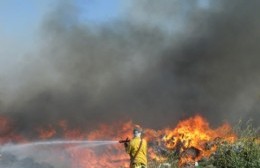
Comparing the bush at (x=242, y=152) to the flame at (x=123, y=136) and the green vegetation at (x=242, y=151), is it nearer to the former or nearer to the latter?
the green vegetation at (x=242, y=151)

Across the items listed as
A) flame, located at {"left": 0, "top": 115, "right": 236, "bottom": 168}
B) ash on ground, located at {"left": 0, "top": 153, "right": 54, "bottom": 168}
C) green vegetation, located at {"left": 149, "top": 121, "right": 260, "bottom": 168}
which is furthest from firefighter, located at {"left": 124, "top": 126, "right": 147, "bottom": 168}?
ash on ground, located at {"left": 0, "top": 153, "right": 54, "bottom": 168}

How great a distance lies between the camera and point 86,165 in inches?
985

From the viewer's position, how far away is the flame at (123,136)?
22734 mm

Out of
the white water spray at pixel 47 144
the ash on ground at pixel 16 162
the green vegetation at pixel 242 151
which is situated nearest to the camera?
the green vegetation at pixel 242 151

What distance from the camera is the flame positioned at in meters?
22.7

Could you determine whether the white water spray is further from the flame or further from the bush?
the bush

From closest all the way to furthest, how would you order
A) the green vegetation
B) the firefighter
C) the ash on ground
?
1. the green vegetation
2. the firefighter
3. the ash on ground

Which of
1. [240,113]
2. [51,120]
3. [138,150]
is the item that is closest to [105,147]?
[51,120]

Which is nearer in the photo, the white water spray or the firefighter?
the firefighter

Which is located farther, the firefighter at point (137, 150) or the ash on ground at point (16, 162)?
the ash on ground at point (16, 162)

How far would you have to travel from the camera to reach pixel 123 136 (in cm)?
2966

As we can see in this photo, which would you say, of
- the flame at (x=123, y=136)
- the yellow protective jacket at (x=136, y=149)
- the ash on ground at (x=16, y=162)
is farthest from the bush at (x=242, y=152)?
the ash on ground at (x=16, y=162)

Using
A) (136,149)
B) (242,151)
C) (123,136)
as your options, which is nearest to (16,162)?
(123,136)

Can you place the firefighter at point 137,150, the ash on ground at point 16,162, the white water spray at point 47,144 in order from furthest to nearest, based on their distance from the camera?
the white water spray at point 47,144 → the ash on ground at point 16,162 → the firefighter at point 137,150
